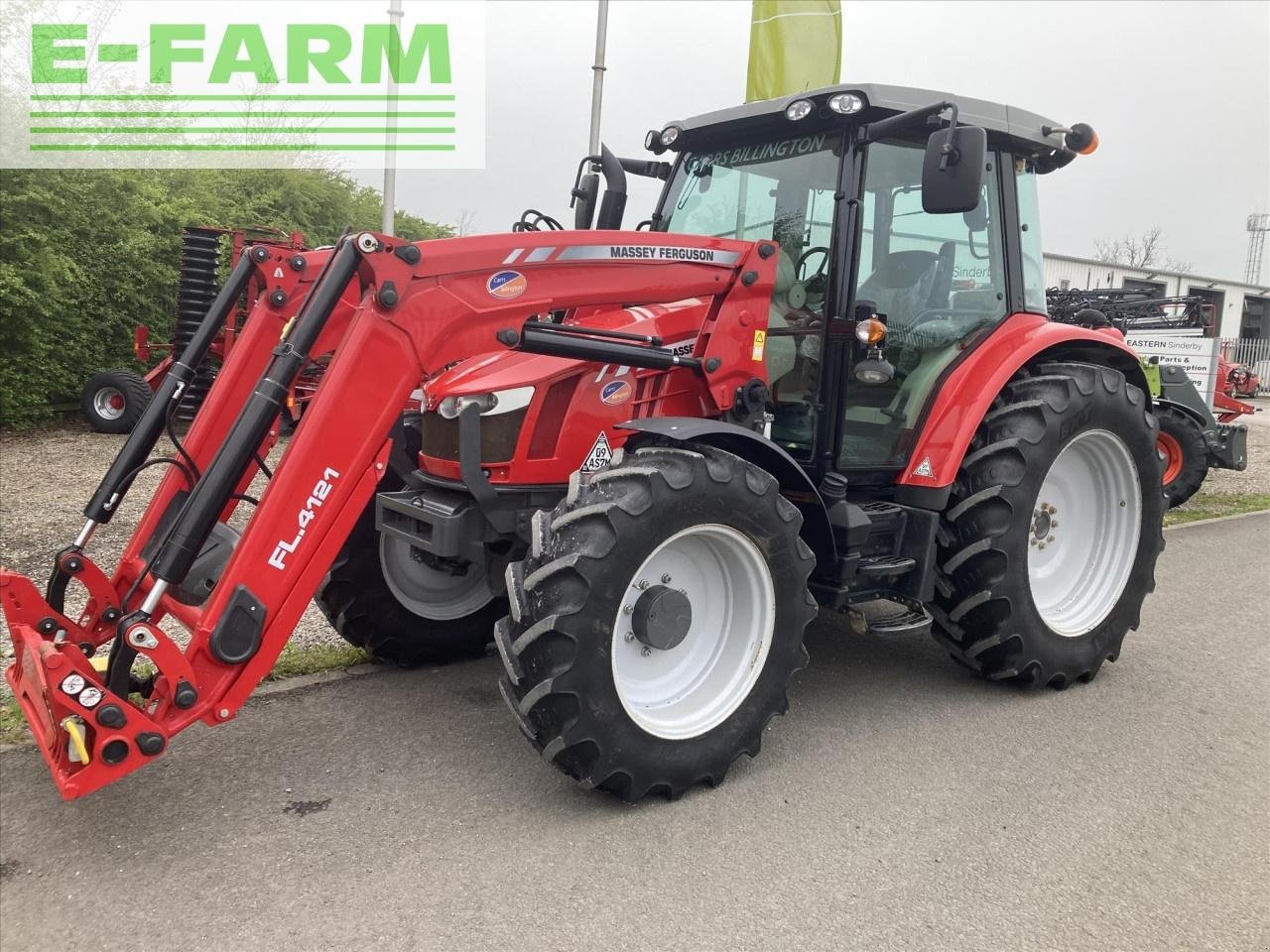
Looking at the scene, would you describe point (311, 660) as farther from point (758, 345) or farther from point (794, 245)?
point (794, 245)

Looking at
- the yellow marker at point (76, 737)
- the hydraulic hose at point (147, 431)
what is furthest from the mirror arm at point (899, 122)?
the yellow marker at point (76, 737)

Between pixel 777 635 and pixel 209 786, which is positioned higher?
pixel 777 635

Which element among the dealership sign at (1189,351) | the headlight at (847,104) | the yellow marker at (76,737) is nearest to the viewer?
the yellow marker at (76,737)

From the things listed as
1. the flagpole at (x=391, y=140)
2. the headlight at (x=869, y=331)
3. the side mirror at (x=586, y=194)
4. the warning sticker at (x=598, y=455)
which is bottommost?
the warning sticker at (x=598, y=455)

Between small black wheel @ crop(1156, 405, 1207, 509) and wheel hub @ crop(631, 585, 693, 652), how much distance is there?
7411 millimetres

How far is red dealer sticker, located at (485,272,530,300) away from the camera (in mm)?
3049

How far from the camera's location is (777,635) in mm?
3279

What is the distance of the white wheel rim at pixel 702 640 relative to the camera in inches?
124

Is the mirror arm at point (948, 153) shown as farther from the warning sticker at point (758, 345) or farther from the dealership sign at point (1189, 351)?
the dealership sign at point (1189, 351)

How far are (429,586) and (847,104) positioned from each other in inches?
104

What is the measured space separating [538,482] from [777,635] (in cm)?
101

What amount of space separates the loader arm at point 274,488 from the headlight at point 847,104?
3.31 ft

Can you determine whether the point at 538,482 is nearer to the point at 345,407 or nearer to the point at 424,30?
the point at 345,407

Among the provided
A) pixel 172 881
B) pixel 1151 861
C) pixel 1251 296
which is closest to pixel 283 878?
pixel 172 881
